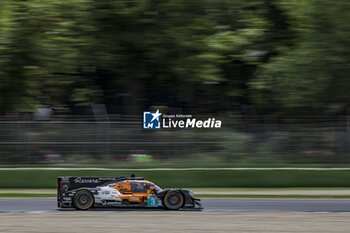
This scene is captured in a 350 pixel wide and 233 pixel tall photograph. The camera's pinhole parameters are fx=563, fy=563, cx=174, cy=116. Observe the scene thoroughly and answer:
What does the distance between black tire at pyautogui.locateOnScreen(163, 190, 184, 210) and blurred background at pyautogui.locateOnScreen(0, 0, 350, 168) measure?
5.26 meters

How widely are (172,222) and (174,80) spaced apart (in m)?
11.5

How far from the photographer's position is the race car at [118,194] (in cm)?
1051

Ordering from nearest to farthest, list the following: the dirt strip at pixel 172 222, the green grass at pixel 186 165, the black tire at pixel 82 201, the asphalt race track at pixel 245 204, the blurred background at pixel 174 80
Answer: the dirt strip at pixel 172 222
the black tire at pixel 82 201
the asphalt race track at pixel 245 204
the green grass at pixel 186 165
the blurred background at pixel 174 80

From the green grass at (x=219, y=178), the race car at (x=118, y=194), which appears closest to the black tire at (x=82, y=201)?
the race car at (x=118, y=194)

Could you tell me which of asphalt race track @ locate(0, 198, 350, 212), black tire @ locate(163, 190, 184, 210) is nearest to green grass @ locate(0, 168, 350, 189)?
asphalt race track @ locate(0, 198, 350, 212)

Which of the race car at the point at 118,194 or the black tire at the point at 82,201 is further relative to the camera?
the black tire at the point at 82,201

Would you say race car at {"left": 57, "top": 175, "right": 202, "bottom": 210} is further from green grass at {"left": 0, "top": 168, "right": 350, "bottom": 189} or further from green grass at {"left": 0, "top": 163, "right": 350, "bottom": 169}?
green grass at {"left": 0, "top": 163, "right": 350, "bottom": 169}

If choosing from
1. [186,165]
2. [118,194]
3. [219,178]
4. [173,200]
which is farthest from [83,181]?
[219,178]

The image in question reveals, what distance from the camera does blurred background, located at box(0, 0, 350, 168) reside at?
16.2 m

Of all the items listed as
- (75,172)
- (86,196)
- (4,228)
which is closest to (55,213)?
(86,196)

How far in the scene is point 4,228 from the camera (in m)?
8.99

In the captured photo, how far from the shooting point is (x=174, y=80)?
2052 centimetres

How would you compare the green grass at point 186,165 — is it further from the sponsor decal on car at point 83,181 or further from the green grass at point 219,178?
the sponsor decal on car at point 83,181

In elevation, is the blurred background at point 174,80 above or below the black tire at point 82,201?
above
